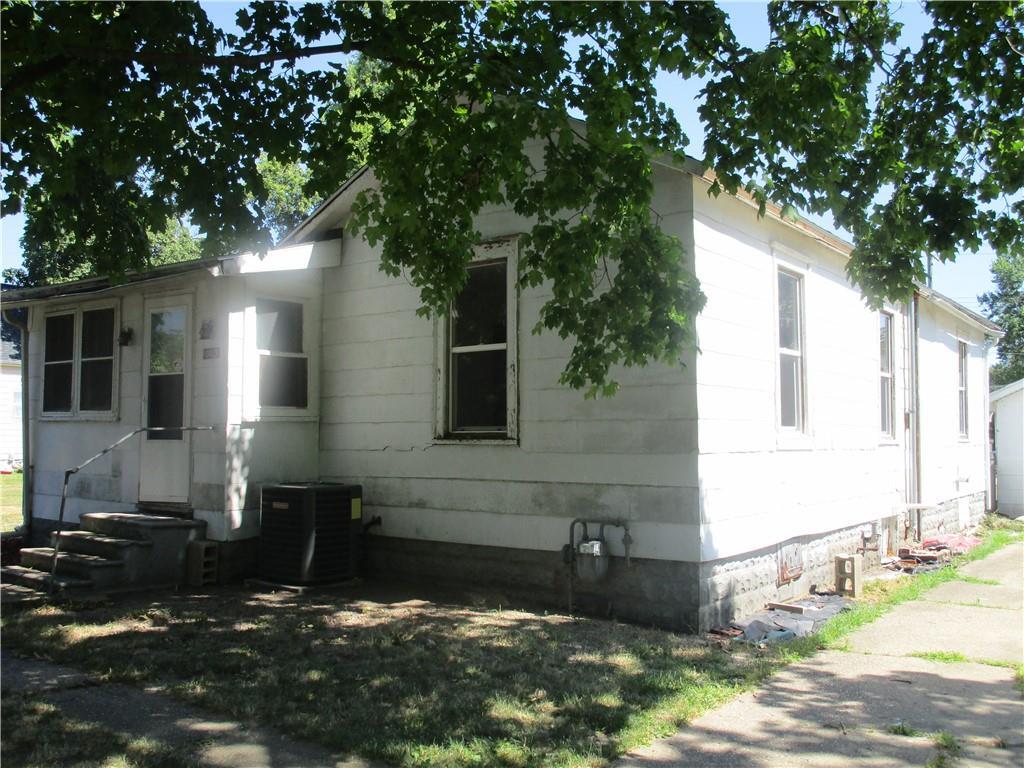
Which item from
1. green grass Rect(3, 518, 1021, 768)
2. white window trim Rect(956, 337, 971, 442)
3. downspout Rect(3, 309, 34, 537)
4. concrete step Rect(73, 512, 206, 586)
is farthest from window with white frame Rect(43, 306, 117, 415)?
white window trim Rect(956, 337, 971, 442)

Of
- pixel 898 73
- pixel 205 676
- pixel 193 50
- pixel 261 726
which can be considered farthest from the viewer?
pixel 898 73

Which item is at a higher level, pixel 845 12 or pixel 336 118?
pixel 845 12

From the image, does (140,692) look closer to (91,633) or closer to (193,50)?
(91,633)

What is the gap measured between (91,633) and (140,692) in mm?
1759

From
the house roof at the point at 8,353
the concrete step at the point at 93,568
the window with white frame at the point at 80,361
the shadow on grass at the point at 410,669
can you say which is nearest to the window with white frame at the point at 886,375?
the shadow on grass at the point at 410,669

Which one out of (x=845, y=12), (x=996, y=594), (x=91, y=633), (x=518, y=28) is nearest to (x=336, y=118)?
(x=518, y=28)

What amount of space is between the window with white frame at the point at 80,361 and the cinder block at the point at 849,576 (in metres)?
8.79

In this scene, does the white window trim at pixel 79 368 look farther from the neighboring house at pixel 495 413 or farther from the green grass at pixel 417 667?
the green grass at pixel 417 667

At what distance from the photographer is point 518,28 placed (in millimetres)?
6707

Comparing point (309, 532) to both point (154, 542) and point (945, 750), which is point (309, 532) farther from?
point (945, 750)

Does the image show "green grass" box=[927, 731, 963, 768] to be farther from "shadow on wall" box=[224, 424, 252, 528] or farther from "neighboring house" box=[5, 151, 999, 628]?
"shadow on wall" box=[224, 424, 252, 528]

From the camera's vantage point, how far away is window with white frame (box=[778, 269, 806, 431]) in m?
9.41

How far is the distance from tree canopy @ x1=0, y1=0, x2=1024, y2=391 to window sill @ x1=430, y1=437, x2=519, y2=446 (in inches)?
72.5

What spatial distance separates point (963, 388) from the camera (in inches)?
631
